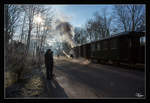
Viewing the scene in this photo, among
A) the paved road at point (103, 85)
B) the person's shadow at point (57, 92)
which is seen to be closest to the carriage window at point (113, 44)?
the paved road at point (103, 85)

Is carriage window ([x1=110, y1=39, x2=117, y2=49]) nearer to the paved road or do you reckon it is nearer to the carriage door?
A: the carriage door

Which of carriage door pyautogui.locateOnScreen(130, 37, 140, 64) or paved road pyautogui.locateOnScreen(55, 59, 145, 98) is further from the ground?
carriage door pyautogui.locateOnScreen(130, 37, 140, 64)

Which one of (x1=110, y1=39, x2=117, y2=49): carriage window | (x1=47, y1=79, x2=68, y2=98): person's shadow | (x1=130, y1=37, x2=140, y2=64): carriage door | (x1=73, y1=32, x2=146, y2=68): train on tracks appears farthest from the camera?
(x1=110, y1=39, x2=117, y2=49): carriage window

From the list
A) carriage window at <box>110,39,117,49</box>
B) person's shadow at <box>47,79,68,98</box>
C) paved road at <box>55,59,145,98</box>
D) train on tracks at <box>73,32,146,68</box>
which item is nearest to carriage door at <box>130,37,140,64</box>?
train on tracks at <box>73,32,146,68</box>

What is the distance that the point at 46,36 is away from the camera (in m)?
13.9

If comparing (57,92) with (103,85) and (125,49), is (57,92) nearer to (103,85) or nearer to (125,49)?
(103,85)

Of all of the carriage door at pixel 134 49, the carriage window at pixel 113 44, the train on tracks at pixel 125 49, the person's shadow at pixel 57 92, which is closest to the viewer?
the person's shadow at pixel 57 92

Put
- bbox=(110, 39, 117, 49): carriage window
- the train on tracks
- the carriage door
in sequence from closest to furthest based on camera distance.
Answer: the train on tracks < the carriage door < bbox=(110, 39, 117, 49): carriage window

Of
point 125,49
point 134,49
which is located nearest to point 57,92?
point 134,49

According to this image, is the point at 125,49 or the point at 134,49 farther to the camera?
the point at 125,49

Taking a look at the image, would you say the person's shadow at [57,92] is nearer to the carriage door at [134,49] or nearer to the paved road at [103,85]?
the paved road at [103,85]
